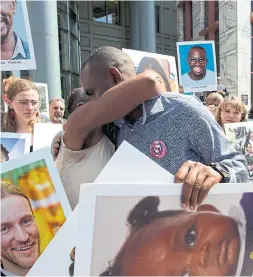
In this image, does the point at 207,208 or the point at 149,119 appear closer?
the point at 207,208

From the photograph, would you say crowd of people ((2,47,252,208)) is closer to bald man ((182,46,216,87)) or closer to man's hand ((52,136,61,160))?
man's hand ((52,136,61,160))

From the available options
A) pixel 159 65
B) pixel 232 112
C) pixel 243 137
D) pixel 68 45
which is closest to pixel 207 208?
pixel 243 137

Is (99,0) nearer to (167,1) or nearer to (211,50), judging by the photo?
(167,1)

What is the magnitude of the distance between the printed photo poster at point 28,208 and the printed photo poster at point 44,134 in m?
0.61

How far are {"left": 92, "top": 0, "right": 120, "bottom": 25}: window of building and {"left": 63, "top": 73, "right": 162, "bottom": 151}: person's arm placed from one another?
14533 millimetres

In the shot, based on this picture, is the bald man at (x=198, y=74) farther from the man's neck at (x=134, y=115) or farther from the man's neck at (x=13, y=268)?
the man's neck at (x=13, y=268)

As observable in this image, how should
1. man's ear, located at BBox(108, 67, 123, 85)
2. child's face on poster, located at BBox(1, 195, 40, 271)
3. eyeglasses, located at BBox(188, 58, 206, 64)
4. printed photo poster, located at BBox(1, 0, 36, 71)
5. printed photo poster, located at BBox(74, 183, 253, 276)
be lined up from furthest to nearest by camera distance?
eyeglasses, located at BBox(188, 58, 206, 64) < printed photo poster, located at BBox(1, 0, 36, 71) < man's ear, located at BBox(108, 67, 123, 85) < child's face on poster, located at BBox(1, 195, 40, 271) < printed photo poster, located at BBox(74, 183, 253, 276)

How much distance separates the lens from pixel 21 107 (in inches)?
72.4

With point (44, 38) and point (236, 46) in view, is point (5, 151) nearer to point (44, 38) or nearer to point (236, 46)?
point (44, 38)

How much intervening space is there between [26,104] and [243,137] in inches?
51.4

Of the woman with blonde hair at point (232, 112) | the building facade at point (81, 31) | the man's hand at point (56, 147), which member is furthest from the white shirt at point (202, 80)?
the man's hand at point (56, 147)

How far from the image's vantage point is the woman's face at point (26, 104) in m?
1.81

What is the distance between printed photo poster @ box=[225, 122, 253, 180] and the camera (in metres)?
2.28

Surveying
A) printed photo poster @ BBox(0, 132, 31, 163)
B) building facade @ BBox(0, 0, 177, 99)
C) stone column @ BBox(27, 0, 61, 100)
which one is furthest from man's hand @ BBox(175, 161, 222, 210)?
stone column @ BBox(27, 0, 61, 100)
